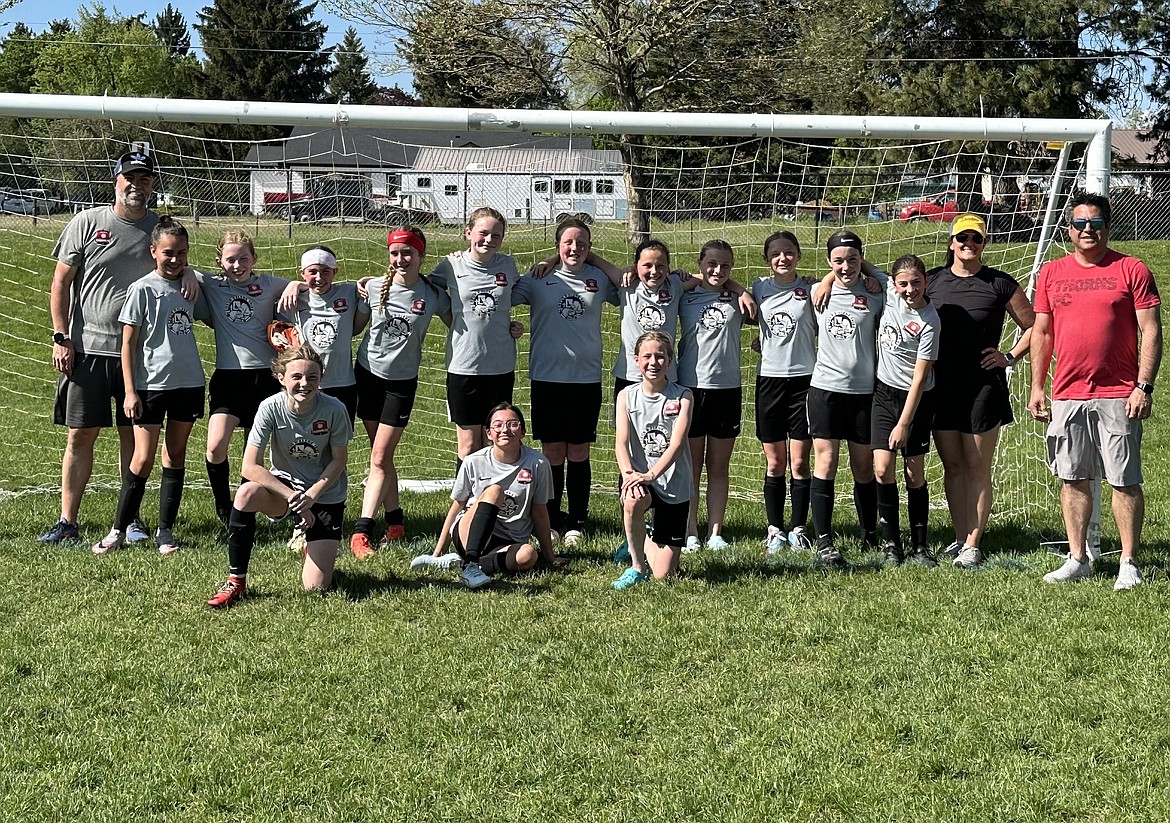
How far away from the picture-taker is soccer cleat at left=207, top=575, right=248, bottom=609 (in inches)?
227

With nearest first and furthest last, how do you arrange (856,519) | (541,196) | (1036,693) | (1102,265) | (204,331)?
1. (1036,693)
2. (1102,265)
3. (856,519)
4. (541,196)
5. (204,331)

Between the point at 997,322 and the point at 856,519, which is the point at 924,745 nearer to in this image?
the point at 997,322

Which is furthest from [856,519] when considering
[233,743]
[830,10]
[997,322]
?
[830,10]

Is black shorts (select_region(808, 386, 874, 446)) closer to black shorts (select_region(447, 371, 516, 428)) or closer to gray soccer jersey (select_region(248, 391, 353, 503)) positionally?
black shorts (select_region(447, 371, 516, 428))

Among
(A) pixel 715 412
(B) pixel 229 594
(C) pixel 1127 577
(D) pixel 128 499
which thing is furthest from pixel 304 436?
(C) pixel 1127 577

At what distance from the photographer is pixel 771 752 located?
13.6 feet

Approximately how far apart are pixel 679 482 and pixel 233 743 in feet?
9.16

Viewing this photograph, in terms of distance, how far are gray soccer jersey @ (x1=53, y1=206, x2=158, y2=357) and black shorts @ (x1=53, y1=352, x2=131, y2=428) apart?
0.07 m

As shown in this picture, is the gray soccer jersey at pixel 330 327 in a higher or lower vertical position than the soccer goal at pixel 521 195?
lower

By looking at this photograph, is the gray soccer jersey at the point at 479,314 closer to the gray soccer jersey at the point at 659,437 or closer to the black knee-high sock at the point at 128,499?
the gray soccer jersey at the point at 659,437

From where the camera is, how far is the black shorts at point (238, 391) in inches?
266

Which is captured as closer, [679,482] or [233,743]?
[233,743]

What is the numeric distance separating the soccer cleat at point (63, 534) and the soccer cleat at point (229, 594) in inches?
59.5

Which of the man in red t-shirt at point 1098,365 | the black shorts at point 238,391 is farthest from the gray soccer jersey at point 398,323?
the man in red t-shirt at point 1098,365
